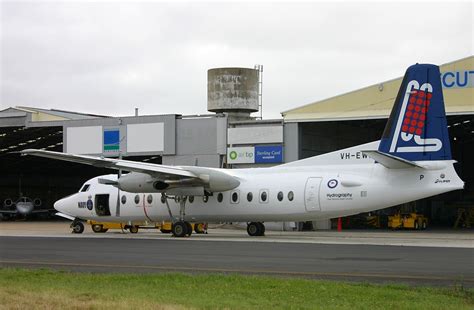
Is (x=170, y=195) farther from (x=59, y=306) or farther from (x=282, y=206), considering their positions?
(x=59, y=306)

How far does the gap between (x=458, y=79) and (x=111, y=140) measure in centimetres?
2268

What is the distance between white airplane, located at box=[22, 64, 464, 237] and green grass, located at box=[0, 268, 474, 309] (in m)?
12.8

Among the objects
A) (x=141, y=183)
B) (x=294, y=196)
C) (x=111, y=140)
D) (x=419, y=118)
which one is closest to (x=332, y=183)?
(x=294, y=196)

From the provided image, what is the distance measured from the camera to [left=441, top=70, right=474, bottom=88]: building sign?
36287 mm

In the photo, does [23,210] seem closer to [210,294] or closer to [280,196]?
[280,196]

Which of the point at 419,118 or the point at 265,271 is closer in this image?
the point at 265,271

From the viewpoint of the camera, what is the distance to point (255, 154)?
140 ft

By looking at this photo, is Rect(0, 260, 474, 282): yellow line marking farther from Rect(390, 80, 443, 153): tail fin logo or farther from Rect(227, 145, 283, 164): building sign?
Rect(227, 145, 283, 164): building sign

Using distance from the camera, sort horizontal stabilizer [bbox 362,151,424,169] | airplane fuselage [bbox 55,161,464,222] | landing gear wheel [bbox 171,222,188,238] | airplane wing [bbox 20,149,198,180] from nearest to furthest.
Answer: horizontal stabilizer [bbox 362,151,424,169]
airplane fuselage [bbox 55,161,464,222]
airplane wing [bbox 20,149,198,180]
landing gear wheel [bbox 171,222,188,238]

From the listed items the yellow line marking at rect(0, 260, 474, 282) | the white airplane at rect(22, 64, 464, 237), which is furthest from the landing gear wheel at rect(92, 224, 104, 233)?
the yellow line marking at rect(0, 260, 474, 282)

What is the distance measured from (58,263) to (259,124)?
25868 mm

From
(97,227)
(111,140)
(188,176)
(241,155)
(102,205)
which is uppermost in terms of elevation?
(111,140)

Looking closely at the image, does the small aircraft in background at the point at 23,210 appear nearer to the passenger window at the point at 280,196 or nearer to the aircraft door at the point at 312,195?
the passenger window at the point at 280,196

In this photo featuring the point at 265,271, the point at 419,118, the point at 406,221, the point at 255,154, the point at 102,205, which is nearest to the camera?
the point at 265,271
